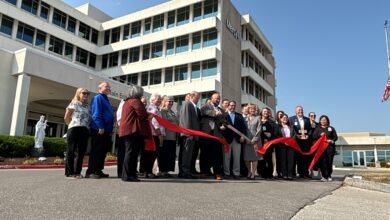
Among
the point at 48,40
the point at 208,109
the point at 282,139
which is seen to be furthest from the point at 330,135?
the point at 48,40

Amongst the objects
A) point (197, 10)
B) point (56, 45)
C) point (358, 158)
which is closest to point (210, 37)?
point (197, 10)

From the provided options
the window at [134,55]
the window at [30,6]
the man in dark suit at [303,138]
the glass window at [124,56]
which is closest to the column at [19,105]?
the man in dark suit at [303,138]

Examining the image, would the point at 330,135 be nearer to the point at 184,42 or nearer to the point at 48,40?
the point at 184,42

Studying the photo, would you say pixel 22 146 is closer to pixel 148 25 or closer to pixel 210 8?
pixel 210 8

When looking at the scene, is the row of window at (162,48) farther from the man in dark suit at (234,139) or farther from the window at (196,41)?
the man in dark suit at (234,139)

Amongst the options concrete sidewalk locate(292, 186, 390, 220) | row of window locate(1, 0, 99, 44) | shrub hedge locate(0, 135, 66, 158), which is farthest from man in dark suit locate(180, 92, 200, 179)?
row of window locate(1, 0, 99, 44)

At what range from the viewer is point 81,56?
36.1 metres

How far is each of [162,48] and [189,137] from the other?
28202 millimetres

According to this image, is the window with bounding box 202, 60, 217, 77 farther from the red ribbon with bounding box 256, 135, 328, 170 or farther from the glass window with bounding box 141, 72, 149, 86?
the red ribbon with bounding box 256, 135, 328, 170

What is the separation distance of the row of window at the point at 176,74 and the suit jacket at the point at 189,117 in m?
23.7

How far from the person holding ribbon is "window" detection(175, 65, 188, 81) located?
23905 mm

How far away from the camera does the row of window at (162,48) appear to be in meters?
32.0

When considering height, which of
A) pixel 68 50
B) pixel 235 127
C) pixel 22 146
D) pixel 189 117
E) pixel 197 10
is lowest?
pixel 22 146

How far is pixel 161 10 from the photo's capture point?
34.2 metres
